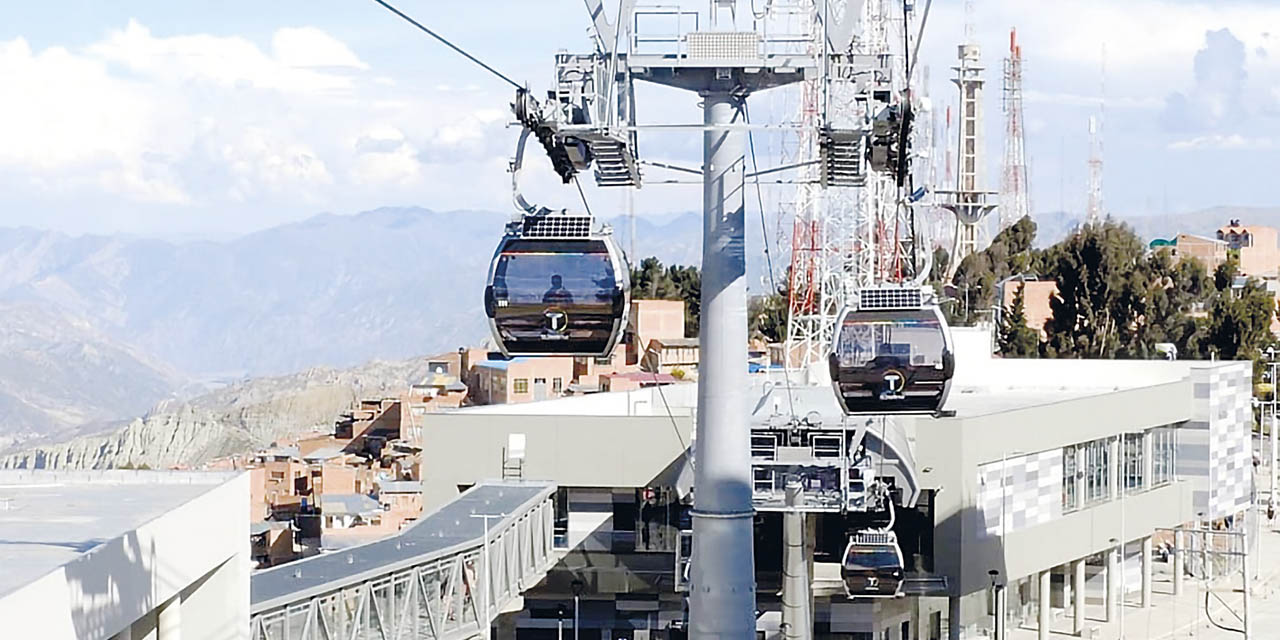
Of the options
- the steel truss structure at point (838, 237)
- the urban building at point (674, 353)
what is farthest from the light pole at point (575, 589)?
the urban building at point (674, 353)

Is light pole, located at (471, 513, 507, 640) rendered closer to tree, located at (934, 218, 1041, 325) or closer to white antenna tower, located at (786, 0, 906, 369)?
white antenna tower, located at (786, 0, 906, 369)

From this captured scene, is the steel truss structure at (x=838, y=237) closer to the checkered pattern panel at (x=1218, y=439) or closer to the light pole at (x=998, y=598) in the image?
the checkered pattern panel at (x=1218, y=439)

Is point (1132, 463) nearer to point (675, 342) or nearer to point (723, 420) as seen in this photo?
point (723, 420)

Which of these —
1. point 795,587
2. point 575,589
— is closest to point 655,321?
point 575,589

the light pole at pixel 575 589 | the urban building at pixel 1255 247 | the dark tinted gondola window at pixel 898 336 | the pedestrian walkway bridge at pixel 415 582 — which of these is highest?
the urban building at pixel 1255 247

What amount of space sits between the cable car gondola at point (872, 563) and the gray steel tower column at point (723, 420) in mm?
9625

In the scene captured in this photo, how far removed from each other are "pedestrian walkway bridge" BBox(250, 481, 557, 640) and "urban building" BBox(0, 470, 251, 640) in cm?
115

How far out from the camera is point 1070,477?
35.8 m

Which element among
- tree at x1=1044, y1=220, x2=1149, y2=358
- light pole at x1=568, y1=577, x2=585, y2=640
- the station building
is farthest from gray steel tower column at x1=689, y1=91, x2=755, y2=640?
tree at x1=1044, y1=220, x2=1149, y2=358

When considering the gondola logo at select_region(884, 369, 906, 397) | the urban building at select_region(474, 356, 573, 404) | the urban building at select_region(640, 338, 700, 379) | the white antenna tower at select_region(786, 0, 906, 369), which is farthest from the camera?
the urban building at select_region(640, 338, 700, 379)

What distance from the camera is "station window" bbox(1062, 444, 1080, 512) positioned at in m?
35.5

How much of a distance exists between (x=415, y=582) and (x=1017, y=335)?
55.3 metres

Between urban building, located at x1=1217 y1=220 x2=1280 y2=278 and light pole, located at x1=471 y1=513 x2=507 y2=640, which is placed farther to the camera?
urban building, located at x1=1217 y1=220 x2=1280 y2=278

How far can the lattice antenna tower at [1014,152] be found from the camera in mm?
101500
